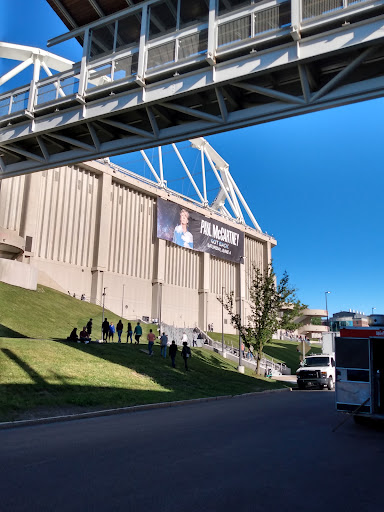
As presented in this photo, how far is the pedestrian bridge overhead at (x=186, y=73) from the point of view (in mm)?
11859

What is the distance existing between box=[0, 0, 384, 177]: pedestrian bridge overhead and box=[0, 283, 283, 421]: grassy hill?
7629 millimetres

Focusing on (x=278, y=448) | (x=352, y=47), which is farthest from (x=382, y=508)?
(x=352, y=47)

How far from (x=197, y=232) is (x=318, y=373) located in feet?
142

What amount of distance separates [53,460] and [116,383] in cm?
1093

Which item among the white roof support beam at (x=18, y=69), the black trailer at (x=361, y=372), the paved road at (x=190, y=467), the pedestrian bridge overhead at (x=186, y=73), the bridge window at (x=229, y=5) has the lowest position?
the paved road at (x=190, y=467)

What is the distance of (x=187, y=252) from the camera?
68312 mm

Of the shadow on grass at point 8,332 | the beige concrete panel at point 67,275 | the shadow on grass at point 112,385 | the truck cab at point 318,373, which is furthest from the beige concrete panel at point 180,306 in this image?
the truck cab at point 318,373

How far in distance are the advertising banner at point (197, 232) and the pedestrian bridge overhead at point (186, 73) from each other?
42766 millimetres

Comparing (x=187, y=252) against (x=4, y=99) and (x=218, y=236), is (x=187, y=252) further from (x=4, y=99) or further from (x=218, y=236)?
(x=4, y=99)

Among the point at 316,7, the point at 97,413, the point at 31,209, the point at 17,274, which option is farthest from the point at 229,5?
the point at 31,209

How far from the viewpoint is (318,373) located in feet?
85.6

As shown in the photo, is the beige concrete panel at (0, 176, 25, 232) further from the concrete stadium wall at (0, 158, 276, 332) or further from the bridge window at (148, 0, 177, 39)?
the bridge window at (148, 0, 177, 39)

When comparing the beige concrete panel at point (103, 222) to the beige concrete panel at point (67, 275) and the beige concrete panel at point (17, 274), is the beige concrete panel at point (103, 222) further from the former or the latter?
the beige concrete panel at point (17, 274)

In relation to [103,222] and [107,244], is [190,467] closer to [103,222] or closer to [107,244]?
[107,244]
